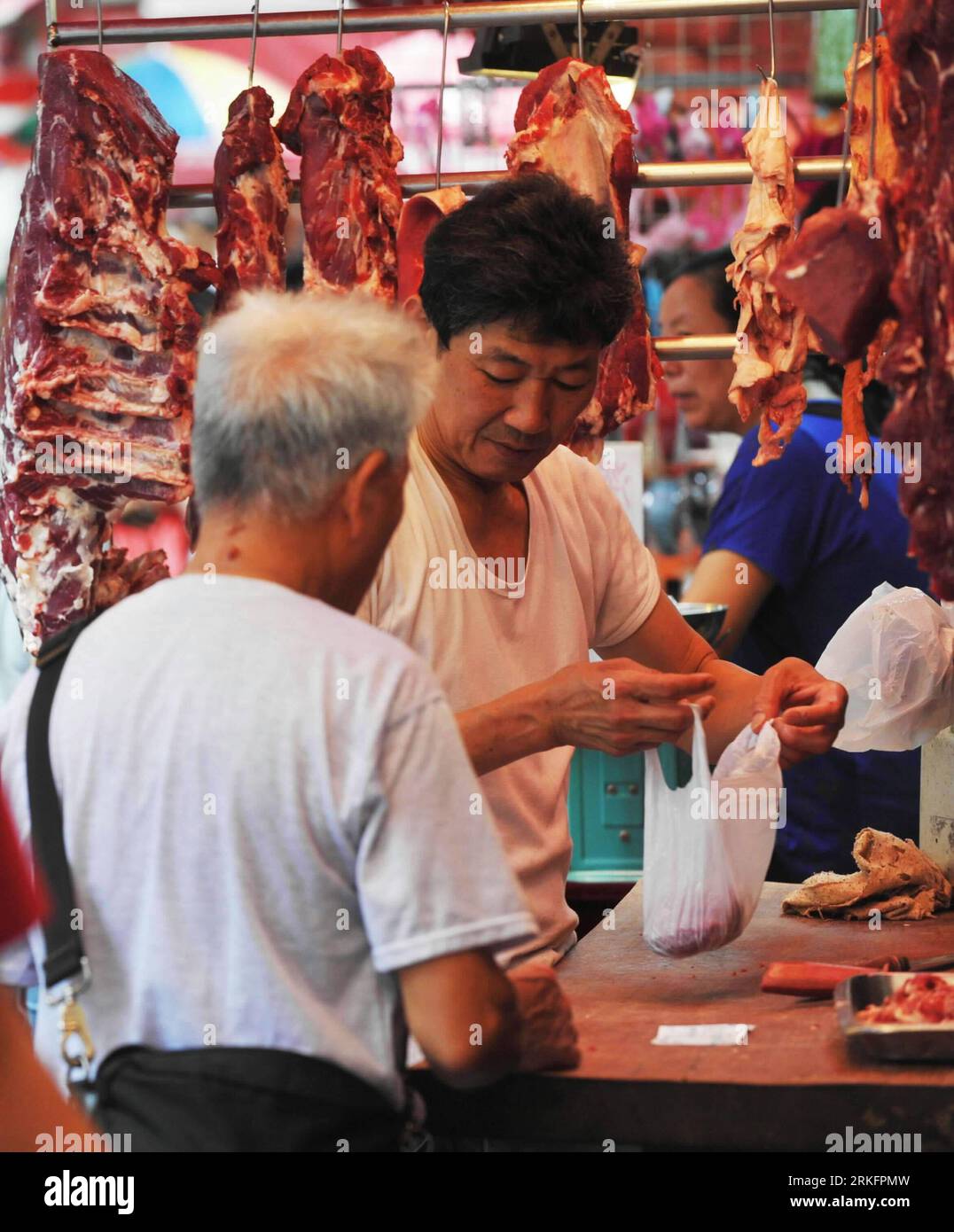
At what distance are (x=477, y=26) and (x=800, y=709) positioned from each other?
5.36 ft

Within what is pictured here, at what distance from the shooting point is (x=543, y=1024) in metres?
2.10

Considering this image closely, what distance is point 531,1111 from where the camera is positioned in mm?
2115

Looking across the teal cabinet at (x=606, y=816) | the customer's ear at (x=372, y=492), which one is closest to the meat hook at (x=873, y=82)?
the customer's ear at (x=372, y=492)

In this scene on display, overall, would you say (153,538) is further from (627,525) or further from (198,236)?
(627,525)

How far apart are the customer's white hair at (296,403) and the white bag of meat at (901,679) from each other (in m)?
1.52

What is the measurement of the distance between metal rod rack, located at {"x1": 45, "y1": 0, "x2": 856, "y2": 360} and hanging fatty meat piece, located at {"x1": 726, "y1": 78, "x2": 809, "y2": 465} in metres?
0.19

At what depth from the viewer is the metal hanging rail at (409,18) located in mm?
3225

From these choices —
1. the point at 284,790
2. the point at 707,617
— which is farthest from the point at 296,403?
the point at 707,617

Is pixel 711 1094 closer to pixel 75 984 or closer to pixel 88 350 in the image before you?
pixel 75 984

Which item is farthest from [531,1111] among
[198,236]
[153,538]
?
[198,236]

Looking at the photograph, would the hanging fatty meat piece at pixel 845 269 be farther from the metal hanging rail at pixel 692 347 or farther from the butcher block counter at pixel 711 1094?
the metal hanging rail at pixel 692 347

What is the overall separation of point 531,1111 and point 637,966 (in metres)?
0.63

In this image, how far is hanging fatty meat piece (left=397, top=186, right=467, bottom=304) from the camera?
324 centimetres

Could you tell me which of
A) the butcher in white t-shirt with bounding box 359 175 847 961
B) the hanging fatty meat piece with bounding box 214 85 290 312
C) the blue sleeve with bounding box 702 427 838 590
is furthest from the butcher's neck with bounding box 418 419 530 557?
the blue sleeve with bounding box 702 427 838 590
